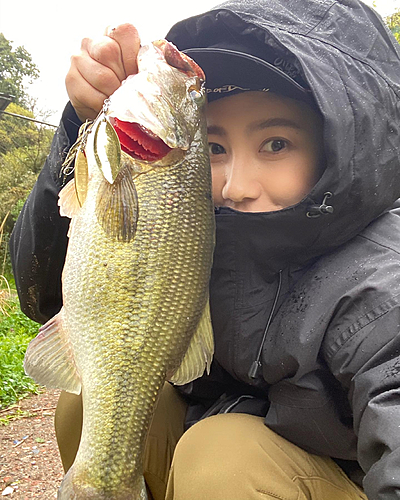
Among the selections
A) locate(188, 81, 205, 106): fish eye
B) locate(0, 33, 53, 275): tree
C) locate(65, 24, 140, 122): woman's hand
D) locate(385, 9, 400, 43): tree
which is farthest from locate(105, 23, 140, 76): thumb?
locate(385, 9, 400, 43): tree

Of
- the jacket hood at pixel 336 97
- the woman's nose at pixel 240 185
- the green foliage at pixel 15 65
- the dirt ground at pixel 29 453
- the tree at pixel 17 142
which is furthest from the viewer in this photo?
the green foliage at pixel 15 65

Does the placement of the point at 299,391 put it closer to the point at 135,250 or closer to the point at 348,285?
the point at 348,285

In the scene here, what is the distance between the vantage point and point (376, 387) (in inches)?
54.7

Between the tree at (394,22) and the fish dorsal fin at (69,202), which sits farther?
the tree at (394,22)

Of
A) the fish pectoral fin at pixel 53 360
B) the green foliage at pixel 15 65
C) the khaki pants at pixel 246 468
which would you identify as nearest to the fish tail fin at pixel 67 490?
the fish pectoral fin at pixel 53 360

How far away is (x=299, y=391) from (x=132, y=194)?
877 millimetres

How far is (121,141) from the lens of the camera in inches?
63.0

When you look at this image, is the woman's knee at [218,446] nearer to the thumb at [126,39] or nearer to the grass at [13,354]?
the thumb at [126,39]

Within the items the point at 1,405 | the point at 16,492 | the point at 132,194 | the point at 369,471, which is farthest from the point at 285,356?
the point at 1,405

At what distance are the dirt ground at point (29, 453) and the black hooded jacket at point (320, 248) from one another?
180cm

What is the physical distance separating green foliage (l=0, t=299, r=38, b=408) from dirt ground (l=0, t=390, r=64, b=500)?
14 cm

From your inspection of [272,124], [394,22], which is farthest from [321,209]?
[394,22]

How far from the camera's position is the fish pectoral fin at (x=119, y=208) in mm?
1535

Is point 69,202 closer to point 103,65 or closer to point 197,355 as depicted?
point 103,65
